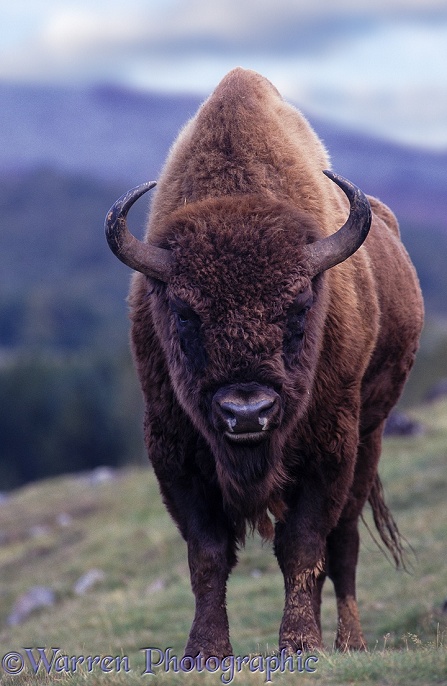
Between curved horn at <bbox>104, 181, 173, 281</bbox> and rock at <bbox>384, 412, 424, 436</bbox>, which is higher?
curved horn at <bbox>104, 181, 173, 281</bbox>

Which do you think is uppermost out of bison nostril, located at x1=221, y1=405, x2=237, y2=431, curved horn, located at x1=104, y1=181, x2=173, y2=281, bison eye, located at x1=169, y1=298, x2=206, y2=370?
curved horn, located at x1=104, y1=181, x2=173, y2=281

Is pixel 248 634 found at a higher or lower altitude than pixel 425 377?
higher

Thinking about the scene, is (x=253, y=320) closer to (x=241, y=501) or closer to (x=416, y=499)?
(x=241, y=501)

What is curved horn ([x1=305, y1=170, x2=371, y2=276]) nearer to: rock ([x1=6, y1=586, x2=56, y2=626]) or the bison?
the bison

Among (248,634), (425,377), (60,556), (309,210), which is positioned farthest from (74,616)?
(425,377)

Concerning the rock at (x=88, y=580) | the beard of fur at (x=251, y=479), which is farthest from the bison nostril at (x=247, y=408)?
the rock at (x=88, y=580)

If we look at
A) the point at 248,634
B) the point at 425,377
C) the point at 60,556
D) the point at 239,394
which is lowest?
the point at 425,377

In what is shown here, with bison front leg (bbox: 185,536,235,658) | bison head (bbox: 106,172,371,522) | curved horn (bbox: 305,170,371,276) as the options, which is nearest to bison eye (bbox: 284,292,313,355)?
bison head (bbox: 106,172,371,522)

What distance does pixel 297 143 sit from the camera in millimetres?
7059

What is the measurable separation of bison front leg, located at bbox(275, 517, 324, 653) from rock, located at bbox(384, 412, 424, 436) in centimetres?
1381

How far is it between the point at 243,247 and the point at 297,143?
1.45m

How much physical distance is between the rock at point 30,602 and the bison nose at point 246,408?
352 inches

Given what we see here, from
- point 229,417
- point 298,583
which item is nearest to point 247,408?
point 229,417

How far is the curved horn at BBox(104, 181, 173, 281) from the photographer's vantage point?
6.10m
